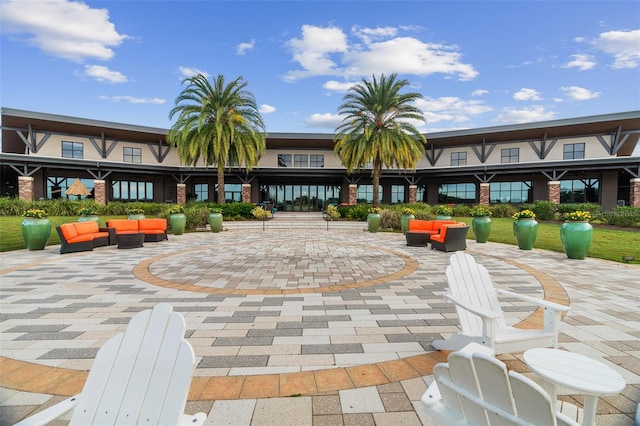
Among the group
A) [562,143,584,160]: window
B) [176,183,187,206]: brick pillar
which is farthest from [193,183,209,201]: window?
[562,143,584,160]: window

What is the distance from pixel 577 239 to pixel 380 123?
52.8 feet

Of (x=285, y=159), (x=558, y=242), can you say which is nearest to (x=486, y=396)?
(x=558, y=242)

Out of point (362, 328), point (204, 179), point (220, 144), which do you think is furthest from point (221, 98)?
point (362, 328)

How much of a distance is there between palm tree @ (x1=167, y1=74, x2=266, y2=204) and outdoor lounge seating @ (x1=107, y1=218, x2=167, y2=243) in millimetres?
9364

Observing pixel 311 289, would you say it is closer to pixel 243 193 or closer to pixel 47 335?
pixel 47 335

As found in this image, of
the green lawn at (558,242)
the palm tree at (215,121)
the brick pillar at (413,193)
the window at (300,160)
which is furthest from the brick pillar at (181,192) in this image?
the brick pillar at (413,193)

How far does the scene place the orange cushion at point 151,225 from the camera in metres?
13.6

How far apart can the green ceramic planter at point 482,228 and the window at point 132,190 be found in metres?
31.0

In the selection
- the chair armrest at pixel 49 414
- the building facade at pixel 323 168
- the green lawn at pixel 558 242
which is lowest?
the green lawn at pixel 558 242

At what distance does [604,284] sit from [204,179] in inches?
1315

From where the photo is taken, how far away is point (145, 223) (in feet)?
44.8

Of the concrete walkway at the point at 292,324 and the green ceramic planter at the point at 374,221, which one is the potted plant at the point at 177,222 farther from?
the green ceramic planter at the point at 374,221

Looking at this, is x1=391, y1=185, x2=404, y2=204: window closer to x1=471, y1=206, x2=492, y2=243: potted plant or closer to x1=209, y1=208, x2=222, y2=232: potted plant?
x1=471, y1=206, x2=492, y2=243: potted plant

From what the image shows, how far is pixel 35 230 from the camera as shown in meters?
10.9
